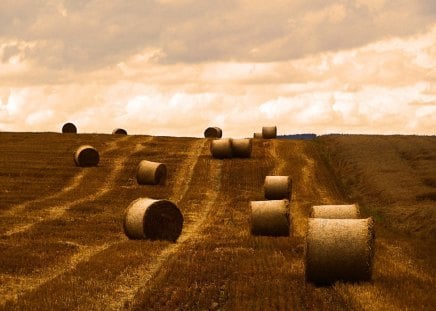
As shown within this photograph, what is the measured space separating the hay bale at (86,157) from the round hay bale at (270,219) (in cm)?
2158

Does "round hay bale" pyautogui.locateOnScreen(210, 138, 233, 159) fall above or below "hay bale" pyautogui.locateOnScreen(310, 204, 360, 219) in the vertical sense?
above

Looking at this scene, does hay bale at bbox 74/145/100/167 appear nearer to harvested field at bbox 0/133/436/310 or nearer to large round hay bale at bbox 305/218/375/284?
harvested field at bbox 0/133/436/310

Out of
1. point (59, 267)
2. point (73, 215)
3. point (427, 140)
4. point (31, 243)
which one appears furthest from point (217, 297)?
point (427, 140)

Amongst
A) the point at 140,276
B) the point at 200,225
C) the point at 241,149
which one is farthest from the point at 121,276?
the point at 241,149

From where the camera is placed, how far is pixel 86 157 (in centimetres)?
4275

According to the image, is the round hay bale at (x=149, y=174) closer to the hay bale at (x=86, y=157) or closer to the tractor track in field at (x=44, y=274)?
the hay bale at (x=86, y=157)

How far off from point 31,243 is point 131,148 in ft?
95.8

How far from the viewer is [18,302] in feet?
41.0

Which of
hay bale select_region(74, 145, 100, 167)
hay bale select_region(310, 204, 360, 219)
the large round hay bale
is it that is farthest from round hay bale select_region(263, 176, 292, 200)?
the large round hay bale

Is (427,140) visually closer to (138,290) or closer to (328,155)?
(328,155)

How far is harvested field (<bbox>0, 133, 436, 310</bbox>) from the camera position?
42.4ft

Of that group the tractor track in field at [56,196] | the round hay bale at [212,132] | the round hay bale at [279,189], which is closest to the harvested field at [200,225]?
the tractor track in field at [56,196]

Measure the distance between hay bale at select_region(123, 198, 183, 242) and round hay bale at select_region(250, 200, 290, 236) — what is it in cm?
252

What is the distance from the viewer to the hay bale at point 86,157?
42409 millimetres
